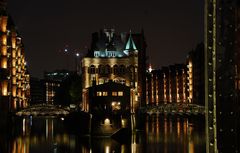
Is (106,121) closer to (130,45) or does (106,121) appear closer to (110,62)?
(110,62)

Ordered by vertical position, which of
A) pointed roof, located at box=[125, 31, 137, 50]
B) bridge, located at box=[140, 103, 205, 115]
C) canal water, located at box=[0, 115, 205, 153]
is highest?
pointed roof, located at box=[125, 31, 137, 50]

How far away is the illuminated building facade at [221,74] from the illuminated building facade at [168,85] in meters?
138

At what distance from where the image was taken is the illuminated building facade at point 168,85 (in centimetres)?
15188

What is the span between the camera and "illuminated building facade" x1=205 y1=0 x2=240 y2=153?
21.2 ft

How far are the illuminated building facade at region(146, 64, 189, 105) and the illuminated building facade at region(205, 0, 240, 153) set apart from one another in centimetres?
13802

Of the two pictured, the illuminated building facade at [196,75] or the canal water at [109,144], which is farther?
the illuminated building facade at [196,75]

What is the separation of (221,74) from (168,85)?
158m

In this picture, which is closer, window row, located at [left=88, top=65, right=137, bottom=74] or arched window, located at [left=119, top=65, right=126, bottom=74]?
window row, located at [left=88, top=65, right=137, bottom=74]

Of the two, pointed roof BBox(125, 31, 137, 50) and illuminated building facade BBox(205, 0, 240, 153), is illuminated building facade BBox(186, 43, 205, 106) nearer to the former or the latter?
pointed roof BBox(125, 31, 137, 50)

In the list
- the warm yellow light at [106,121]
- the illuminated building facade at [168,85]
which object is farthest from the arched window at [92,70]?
the warm yellow light at [106,121]

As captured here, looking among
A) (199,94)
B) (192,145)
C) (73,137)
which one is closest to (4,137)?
(73,137)

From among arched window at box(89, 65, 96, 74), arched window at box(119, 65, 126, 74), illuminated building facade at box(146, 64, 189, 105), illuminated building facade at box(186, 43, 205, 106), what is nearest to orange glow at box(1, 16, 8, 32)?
arched window at box(89, 65, 96, 74)

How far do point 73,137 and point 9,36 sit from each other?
27726 mm

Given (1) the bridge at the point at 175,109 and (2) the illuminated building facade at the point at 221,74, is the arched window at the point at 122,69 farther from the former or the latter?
(2) the illuminated building facade at the point at 221,74
